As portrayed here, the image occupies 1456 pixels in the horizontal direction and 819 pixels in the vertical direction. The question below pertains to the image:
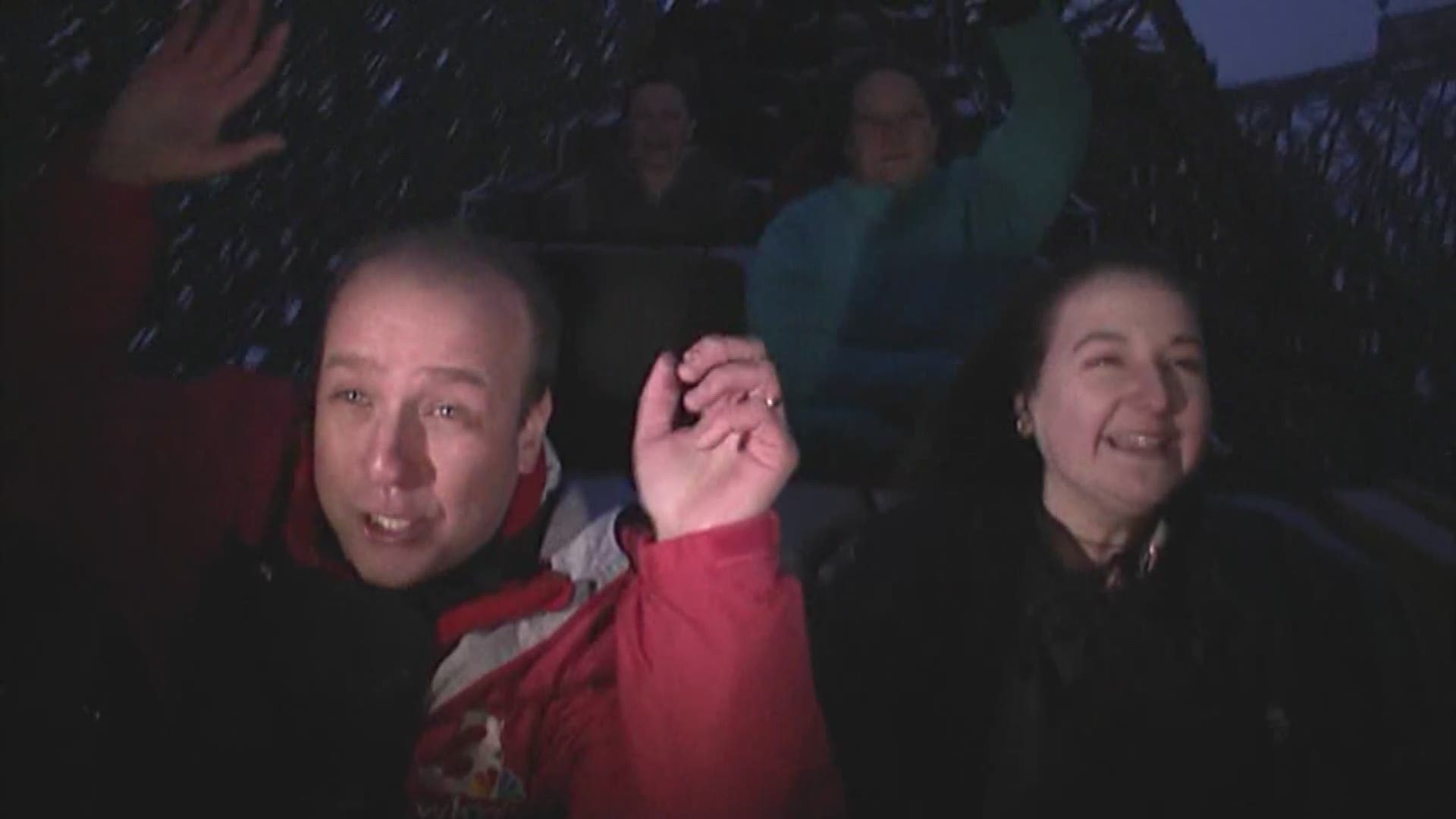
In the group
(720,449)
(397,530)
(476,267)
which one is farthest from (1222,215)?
(397,530)

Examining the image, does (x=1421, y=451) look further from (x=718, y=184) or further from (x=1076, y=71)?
(x=718, y=184)

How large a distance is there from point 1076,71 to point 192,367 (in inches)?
29.9

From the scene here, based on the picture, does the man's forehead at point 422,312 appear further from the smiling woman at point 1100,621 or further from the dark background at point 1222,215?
the smiling woman at point 1100,621

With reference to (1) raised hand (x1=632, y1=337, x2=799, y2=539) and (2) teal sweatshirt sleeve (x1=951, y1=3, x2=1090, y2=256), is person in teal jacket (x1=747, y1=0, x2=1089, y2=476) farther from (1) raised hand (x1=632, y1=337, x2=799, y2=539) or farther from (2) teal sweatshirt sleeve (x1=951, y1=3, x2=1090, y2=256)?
(1) raised hand (x1=632, y1=337, x2=799, y2=539)

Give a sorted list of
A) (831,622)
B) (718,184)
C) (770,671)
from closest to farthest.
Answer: (770,671), (831,622), (718,184)

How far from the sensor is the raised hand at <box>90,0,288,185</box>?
2.69 feet

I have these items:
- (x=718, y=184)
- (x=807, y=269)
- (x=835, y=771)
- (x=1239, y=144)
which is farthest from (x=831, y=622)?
(x=1239, y=144)

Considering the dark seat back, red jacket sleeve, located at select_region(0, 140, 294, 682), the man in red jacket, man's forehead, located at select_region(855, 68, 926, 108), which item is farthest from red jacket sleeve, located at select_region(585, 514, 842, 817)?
man's forehead, located at select_region(855, 68, 926, 108)

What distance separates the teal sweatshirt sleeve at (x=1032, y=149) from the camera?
938 millimetres

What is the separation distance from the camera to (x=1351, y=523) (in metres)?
0.90

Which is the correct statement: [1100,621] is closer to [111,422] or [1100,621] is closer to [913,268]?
[913,268]

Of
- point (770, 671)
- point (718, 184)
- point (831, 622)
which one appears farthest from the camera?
point (718, 184)

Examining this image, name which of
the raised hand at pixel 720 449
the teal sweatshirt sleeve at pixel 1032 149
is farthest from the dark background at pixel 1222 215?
the raised hand at pixel 720 449

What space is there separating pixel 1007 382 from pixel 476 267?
418mm
